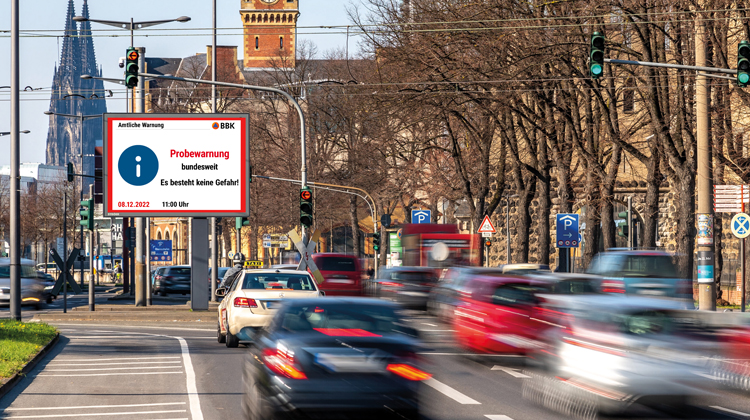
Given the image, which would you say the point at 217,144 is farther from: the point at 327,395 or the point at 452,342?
the point at 327,395

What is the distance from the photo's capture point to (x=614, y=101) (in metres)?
30.6

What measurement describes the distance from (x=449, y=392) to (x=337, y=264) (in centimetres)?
1893

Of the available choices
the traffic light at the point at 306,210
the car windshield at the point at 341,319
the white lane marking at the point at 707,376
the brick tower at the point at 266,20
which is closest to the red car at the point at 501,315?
the white lane marking at the point at 707,376

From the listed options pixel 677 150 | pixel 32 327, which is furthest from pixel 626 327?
pixel 677 150

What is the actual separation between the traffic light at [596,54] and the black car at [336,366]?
1182 cm

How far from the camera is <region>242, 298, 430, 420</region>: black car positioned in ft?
26.5

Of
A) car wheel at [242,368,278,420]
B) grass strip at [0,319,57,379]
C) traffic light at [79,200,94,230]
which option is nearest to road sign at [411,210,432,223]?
traffic light at [79,200,94,230]

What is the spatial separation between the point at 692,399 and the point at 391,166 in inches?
1692

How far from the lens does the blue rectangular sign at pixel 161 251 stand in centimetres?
4558

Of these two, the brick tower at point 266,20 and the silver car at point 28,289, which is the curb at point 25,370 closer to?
the silver car at point 28,289

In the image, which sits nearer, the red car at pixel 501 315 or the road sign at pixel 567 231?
the red car at pixel 501 315

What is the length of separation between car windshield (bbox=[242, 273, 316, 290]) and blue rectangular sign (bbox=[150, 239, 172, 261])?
94.9ft

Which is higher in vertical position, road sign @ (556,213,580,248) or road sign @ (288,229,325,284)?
road sign @ (556,213,580,248)

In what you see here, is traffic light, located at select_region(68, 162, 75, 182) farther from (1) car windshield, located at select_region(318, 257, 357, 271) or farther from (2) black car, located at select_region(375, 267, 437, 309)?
(2) black car, located at select_region(375, 267, 437, 309)
